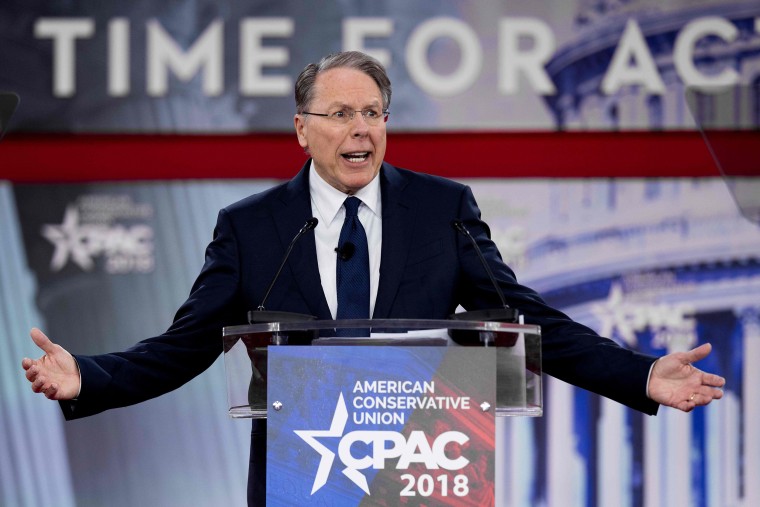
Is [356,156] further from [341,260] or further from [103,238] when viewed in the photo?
[103,238]

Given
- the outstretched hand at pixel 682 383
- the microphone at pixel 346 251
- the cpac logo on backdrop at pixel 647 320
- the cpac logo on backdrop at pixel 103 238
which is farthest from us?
the cpac logo on backdrop at pixel 103 238

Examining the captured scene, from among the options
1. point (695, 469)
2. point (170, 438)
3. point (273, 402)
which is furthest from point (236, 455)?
point (273, 402)

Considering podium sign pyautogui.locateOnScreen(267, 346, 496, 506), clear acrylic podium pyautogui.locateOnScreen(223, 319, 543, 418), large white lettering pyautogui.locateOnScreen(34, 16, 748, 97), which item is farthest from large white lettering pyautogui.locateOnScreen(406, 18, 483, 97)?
podium sign pyautogui.locateOnScreen(267, 346, 496, 506)

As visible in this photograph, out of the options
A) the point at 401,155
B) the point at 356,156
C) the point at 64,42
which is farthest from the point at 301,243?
the point at 64,42

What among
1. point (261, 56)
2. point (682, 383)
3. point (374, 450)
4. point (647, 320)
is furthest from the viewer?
point (261, 56)

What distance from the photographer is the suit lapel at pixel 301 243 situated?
196 centimetres

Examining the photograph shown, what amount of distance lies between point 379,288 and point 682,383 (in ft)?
1.78

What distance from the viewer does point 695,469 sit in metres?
3.98

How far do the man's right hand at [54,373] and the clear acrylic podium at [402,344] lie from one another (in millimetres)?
312

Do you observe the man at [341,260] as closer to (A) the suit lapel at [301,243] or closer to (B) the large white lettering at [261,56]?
(A) the suit lapel at [301,243]

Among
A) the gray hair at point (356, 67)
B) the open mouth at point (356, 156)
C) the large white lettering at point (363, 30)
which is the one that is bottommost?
the open mouth at point (356, 156)

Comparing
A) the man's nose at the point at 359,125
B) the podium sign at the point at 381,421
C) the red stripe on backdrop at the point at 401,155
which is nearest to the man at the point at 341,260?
the man's nose at the point at 359,125

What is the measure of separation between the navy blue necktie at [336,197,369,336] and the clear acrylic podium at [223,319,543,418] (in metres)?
0.25

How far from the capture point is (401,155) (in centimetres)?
414
